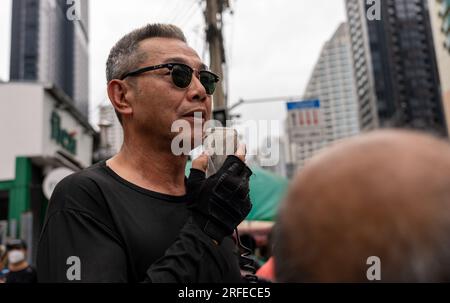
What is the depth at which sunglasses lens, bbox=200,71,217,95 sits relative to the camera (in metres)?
1.70

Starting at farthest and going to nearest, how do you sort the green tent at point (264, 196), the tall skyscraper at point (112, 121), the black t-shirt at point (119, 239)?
the green tent at point (264, 196)
the tall skyscraper at point (112, 121)
the black t-shirt at point (119, 239)

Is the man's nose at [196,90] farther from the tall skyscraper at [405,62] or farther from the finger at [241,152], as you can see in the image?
the tall skyscraper at [405,62]

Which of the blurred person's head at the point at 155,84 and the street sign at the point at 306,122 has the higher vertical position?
the street sign at the point at 306,122

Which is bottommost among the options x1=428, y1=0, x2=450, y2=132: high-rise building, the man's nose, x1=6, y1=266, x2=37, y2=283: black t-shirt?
x1=6, y1=266, x2=37, y2=283: black t-shirt

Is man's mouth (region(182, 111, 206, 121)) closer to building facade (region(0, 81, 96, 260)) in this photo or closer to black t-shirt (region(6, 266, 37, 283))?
black t-shirt (region(6, 266, 37, 283))

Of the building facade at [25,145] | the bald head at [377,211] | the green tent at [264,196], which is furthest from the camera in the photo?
the building facade at [25,145]

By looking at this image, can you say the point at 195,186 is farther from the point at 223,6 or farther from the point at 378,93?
the point at 378,93

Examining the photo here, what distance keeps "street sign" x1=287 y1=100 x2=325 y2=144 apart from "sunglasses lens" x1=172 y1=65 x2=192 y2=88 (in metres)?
9.13

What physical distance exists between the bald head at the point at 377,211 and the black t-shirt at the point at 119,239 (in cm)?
60

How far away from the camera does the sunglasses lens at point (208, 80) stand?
170 cm

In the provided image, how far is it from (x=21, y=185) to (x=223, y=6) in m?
8.35

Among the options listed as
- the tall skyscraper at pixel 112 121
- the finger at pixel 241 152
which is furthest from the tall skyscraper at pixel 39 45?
the finger at pixel 241 152

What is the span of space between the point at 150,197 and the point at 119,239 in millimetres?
217

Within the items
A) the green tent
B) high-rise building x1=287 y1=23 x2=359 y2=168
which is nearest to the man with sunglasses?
the green tent
